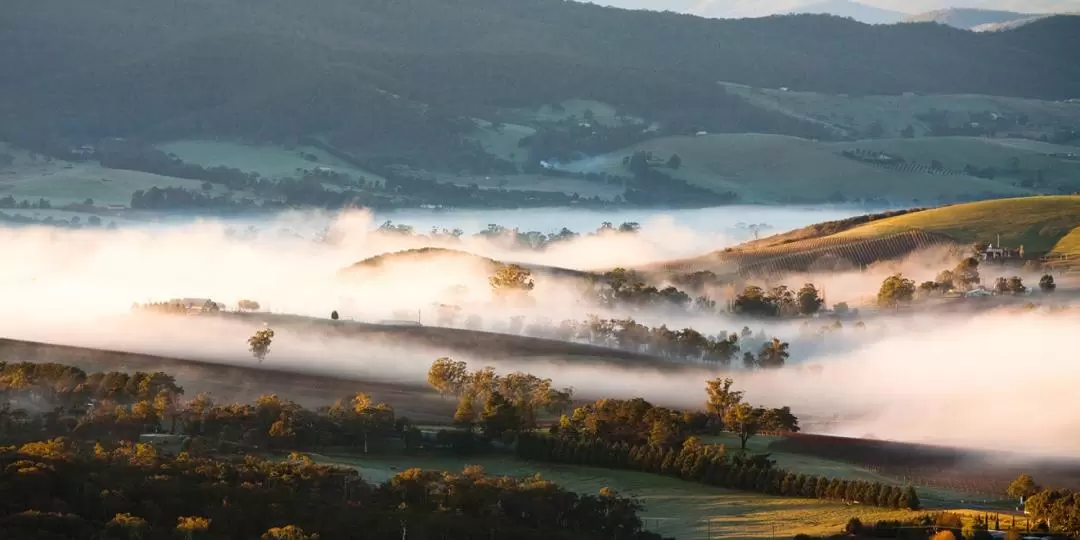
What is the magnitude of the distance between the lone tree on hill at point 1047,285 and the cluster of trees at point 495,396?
49.7 meters

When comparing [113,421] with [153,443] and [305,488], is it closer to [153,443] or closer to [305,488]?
[153,443]

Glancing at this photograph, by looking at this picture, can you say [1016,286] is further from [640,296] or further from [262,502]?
[262,502]

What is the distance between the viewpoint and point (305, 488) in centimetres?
7819

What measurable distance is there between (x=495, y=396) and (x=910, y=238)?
8938 centimetres

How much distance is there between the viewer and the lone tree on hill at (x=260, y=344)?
405ft

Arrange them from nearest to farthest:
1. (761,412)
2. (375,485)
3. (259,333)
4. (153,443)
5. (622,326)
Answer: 1. (375,485)
2. (153,443)
3. (761,412)
4. (259,333)
5. (622,326)

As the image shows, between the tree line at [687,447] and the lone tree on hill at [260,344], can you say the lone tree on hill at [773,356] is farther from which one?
the lone tree on hill at [260,344]

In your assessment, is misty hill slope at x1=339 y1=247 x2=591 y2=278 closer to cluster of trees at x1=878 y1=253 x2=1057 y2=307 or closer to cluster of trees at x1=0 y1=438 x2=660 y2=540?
cluster of trees at x1=878 y1=253 x2=1057 y2=307

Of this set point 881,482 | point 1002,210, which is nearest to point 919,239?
point 1002,210

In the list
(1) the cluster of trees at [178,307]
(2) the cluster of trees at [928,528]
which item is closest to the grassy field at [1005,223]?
(1) the cluster of trees at [178,307]

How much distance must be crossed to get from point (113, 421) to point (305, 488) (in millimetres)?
15611

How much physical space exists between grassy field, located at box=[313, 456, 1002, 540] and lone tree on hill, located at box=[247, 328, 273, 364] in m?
34.0

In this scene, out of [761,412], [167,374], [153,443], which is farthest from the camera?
[167,374]

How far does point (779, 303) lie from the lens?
521 feet
